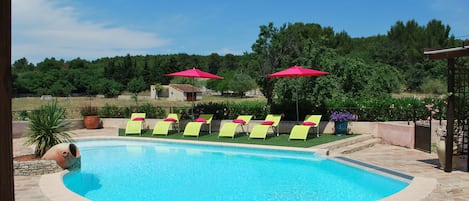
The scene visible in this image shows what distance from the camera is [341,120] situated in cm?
1334

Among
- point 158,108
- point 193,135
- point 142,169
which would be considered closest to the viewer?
point 142,169

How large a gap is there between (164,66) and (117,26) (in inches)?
2190

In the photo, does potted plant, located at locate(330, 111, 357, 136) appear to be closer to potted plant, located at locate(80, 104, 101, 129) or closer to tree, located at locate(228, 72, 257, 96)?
potted plant, located at locate(80, 104, 101, 129)

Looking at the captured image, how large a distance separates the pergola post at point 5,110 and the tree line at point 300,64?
9.5 inches

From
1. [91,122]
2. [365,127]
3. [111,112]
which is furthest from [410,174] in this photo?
[111,112]

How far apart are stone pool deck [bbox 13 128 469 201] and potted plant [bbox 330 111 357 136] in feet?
6.06

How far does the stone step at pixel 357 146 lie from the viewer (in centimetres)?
1088

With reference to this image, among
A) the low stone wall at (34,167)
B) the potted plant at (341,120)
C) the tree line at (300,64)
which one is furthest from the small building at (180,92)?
the low stone wall at (34,167)

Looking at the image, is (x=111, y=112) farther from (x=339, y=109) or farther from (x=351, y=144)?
(x=351, y=144)

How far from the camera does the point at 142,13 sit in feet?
93.7

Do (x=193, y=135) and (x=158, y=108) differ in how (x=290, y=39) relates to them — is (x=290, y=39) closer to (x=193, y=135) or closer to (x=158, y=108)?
(x=158, y=108)

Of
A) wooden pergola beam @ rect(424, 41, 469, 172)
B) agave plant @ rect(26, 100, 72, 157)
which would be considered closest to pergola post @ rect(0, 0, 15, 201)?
wooden pergola beam @ rect(424, 41, 469, 172)

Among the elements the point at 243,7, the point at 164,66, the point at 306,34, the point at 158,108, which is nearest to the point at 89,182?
the point at 158,108

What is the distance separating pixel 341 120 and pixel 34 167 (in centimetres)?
954
